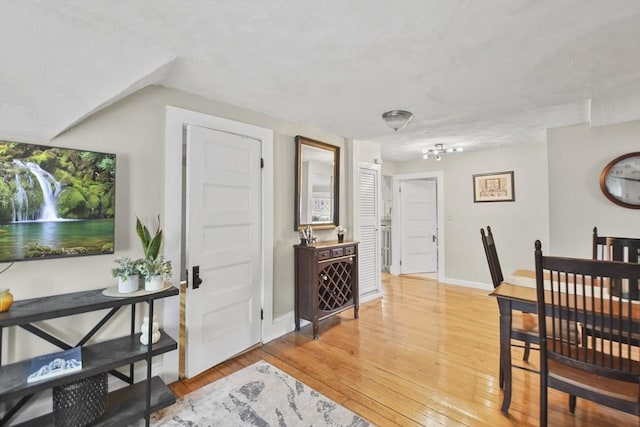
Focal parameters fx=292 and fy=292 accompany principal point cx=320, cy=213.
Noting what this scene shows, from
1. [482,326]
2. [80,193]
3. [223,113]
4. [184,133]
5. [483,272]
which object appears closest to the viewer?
[80,193]

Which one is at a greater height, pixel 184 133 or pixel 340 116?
pixel 340 116

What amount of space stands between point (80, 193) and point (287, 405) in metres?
1.93

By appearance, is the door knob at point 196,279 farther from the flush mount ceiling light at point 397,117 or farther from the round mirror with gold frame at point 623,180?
the round mirror with gold frame at point 623,180

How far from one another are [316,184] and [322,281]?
3.73ft

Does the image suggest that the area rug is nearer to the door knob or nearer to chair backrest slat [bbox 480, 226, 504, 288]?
the door knob

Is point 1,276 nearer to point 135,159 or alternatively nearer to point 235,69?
point 135,159

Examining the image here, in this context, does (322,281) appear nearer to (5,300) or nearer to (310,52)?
(310,52)

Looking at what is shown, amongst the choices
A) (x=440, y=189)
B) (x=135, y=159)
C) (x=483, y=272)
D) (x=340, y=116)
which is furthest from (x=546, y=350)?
(x=440, y=189)

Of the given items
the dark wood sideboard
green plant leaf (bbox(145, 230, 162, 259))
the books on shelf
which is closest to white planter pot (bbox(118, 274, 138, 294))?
green plant leaf (bbox(145, 230, 162, 259))

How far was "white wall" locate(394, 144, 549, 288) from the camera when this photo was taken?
443cm

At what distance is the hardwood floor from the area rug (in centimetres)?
10

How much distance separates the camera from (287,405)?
2002mm

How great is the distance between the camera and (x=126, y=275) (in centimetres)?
181

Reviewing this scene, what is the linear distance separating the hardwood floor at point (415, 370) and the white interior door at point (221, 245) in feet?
0.76
